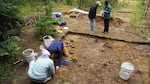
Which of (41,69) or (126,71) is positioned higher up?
(41,69)

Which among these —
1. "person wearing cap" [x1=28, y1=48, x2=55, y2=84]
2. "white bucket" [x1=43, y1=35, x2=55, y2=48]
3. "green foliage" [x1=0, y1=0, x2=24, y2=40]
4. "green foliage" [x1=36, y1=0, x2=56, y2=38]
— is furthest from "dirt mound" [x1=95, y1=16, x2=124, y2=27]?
"person wearing cap" [x1=28, y1=48, x2=55, y2=84]

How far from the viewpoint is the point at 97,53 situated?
688 cm

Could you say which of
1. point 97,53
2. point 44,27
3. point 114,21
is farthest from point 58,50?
point 114,21

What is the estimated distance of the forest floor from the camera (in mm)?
5387

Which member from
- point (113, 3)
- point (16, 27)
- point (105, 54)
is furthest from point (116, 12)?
point (16, 27)

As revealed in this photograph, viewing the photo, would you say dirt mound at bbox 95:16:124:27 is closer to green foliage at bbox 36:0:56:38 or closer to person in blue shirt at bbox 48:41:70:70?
green foliage at bbox 36:0:56:38

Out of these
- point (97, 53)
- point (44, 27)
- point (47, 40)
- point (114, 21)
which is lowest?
point (97, 53)

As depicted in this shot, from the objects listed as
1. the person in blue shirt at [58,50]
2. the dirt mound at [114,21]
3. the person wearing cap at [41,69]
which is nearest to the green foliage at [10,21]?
the person in blue shirt at [58,50]

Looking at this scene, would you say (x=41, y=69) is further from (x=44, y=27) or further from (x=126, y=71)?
(x=44, y=27)

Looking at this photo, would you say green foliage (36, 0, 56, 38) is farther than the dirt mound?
No

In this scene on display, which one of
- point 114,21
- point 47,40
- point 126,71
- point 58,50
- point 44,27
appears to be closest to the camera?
point 126,71

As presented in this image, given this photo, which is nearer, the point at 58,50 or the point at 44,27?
the point at 58,50

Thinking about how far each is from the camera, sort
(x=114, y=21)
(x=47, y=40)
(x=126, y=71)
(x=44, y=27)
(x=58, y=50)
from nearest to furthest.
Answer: (x=126, y=71), (x=58, y=50), (x=47, y=40), (x=44, y=27), (x=114, y=21)

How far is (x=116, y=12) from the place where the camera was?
40.7 ft
